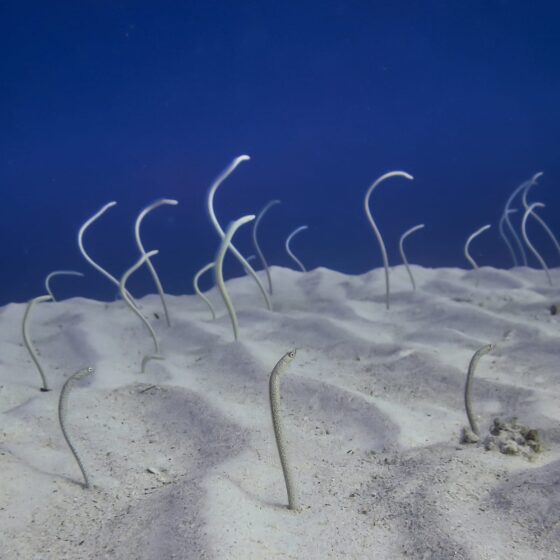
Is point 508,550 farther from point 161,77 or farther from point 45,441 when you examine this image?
point 161,77

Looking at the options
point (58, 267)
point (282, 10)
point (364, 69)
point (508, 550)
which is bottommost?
point (58, 267)

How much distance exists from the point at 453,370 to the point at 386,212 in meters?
7.17

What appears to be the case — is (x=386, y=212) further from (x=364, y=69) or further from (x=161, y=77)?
(x=161, y=77)

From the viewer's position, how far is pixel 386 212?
9398mm

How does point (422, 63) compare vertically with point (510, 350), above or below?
above

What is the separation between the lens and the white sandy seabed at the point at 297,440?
133 centimetres

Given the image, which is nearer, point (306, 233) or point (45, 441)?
point (45, 441)

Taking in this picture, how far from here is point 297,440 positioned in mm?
1966

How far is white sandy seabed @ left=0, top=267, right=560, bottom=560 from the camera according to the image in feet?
4.37

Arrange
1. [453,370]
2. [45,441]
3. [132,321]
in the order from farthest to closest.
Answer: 1. [132,321]
2. [453,370]
3. [45,441]

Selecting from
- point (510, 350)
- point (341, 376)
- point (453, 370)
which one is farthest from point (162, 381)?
point (510, 350)

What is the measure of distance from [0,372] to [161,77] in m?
7.13

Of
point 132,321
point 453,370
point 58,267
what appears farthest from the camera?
point 58,267

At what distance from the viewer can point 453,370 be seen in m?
2.48
